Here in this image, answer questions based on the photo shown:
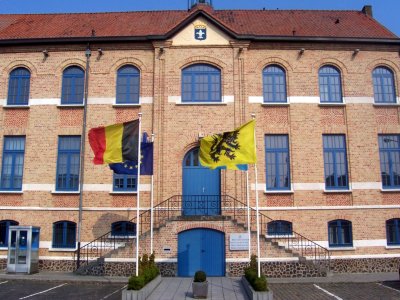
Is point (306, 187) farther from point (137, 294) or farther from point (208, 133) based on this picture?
point (137, 294)

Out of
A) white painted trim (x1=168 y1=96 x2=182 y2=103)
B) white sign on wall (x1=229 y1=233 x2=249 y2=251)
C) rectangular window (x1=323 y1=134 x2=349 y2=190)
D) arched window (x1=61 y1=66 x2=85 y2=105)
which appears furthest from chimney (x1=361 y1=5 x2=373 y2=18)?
arched window (x1=61 y1=66 x2=85 y2=105)

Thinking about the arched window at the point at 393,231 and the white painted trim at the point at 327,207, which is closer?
the white painted trim at the point at 327,207

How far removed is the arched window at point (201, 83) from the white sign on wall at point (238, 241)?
21.3 ft

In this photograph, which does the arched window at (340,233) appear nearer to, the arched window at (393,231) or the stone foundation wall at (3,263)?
the arched window at (393,231)

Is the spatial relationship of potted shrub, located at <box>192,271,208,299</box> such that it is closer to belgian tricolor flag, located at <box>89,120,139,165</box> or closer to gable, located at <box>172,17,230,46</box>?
belgian tricolor flag, located at <box>89,120,139,165</box>

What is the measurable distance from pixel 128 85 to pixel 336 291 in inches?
506

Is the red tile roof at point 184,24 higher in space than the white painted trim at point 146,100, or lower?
higher

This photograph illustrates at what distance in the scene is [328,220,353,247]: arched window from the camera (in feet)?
58.9

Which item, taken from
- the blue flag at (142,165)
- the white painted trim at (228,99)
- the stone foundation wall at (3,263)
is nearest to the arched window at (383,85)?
the white painted trim at (228,99)

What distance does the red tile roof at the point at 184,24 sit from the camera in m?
20.1

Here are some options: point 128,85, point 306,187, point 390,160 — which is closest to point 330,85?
point 390,160

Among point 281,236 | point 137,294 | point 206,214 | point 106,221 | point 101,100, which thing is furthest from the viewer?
point 101,100

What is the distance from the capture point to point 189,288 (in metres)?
13.8

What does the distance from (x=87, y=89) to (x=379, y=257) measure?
15587mm
